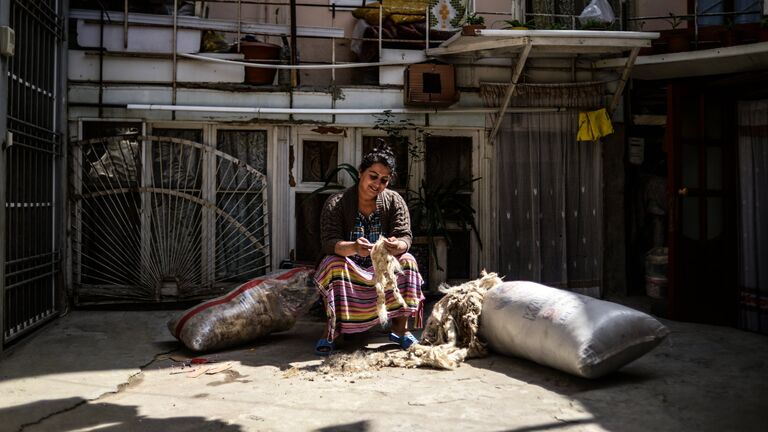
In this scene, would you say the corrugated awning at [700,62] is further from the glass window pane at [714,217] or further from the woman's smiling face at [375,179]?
the woman's smiling face at [375,179]

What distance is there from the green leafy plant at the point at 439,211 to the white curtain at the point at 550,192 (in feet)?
1.46

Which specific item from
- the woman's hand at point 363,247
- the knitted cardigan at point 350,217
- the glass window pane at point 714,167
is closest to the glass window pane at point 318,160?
the knitted cardigan at point 350,217

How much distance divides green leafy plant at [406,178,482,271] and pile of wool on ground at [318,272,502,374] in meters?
1.72

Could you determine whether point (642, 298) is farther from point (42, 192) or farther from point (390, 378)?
point (42, 192)

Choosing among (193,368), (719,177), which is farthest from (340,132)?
(719,177)

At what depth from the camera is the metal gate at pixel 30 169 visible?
4832mm

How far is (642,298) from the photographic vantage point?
7207mm

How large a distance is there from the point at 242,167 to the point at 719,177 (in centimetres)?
471

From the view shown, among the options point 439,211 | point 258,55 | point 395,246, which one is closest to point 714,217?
point 439,211

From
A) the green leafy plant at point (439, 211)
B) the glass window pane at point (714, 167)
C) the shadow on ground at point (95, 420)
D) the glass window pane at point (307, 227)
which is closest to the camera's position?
the shadow on ground at point (95, 420)

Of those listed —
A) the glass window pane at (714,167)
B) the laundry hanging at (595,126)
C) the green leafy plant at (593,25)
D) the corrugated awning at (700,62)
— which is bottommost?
the glass window pane at (714,167)

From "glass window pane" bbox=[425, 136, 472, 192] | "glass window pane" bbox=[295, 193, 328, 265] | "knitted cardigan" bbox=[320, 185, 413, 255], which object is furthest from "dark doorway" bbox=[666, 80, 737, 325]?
"glass window pane" bbox=[295, 193, 328, 265]

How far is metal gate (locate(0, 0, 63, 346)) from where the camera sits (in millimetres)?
4832

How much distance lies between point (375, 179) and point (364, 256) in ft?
1.91
